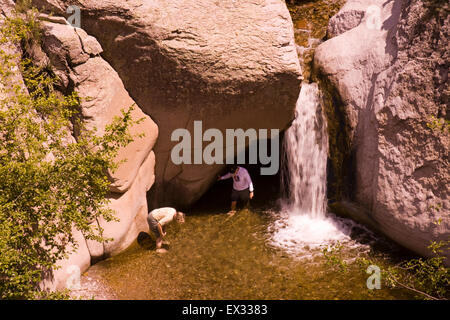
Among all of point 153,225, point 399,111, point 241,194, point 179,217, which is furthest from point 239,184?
point 399,111

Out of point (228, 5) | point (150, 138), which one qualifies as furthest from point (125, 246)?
point (228, 5)

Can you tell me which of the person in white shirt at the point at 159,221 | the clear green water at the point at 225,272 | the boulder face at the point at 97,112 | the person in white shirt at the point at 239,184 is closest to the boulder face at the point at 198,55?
the boulder face at the point at 97,112

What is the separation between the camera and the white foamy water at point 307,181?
10.5 meters

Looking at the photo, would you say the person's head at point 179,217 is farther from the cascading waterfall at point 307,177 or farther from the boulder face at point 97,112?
the cascading waterfall at point 307,177

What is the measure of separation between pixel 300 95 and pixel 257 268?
189 inches

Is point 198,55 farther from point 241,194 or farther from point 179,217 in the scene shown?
point 179,217

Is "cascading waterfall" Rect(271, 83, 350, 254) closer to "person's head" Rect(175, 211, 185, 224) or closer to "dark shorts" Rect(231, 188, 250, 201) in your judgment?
"dark shorts" Rect(231, 188, 250, 201)

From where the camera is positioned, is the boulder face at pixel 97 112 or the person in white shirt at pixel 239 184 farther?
the person in white shirt at pixel 239 184

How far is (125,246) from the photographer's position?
9.77 metres

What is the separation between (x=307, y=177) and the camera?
11438 mm

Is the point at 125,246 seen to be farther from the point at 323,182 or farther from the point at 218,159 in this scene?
the point at 323,182

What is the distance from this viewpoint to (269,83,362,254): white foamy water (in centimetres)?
1048

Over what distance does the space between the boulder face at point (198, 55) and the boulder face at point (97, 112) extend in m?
0.39

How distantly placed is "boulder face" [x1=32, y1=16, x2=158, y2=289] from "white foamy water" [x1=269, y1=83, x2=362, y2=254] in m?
3.68
